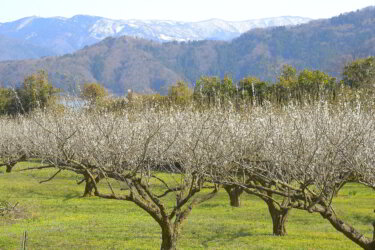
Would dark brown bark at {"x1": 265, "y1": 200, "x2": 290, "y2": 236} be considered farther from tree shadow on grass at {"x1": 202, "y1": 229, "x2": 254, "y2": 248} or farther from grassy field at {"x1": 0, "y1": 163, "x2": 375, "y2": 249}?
tree shadow on grass at {"x1": 202, "y1": 229, "x2": 254, "y2": 248}

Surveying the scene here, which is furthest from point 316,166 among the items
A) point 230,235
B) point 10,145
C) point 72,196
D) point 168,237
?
point 10,145

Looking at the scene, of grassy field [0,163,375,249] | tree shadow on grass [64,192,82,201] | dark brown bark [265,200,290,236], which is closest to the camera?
grassy field [0,163,375,249]

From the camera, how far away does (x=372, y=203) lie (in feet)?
102

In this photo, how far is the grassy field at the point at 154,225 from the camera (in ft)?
67.5

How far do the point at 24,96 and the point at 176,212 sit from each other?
72.9 m

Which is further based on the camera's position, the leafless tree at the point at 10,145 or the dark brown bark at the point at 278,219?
the leafless tree at the point at 10,145

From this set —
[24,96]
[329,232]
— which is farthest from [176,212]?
[24,96]

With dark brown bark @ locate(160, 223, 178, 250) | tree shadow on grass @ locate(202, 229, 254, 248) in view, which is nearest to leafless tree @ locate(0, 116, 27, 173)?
tree shadow on grass @ locate(202, 229, 254, 248)

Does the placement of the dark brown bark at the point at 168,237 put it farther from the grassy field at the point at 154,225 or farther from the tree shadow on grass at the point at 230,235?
the tree shadow on grass at the point at 230,235

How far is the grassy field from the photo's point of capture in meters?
20.6

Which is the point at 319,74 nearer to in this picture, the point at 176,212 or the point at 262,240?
the point at 262,240

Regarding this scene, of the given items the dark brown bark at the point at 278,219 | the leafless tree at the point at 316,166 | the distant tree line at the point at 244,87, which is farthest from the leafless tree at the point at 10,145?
the leafless tree at the point at 316,166

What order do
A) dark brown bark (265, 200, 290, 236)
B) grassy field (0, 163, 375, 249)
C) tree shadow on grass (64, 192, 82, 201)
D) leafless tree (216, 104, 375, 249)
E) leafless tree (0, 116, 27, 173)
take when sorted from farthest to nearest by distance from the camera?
leafless tree (0, 116, 27, 173) < tree shadow on grass (64, 192, 82, 201) < dark brown bark (265, 200, 290, 236) < grassy field (0, 163, 375, 249) < leafless tree (216, 104, 375, 249)

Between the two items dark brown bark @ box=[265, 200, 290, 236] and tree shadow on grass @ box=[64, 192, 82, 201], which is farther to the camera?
tree shadow on grass @ box=[64, 192, 82, 201]
